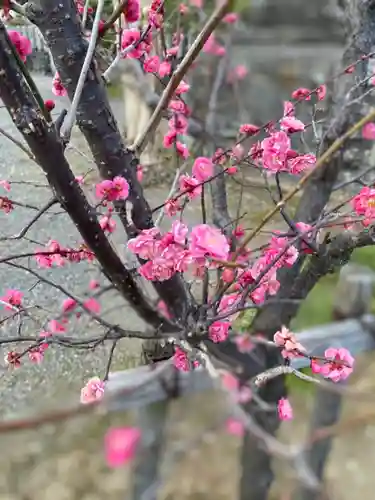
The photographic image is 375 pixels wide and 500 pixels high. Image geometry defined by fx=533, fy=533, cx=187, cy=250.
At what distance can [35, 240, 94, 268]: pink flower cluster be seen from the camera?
74cm

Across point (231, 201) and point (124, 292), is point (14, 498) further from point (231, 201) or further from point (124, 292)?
point (231, 201)

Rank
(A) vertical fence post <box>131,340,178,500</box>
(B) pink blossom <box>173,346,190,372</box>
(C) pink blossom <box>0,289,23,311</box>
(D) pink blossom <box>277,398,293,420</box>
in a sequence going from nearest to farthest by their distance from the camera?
(A) vertical fence post <box>131,340,178,500</box>
(B) pink blossom <box>173,346,190,372</box>
(D) pink blossom <box>277,398,293,420</box>
(C) pink blossom <box>0,289,23,311</box>

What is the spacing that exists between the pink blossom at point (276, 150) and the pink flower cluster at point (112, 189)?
18 cm

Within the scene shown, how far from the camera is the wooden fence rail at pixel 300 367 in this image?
0.46 meters

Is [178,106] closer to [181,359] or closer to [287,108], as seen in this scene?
[287,108]

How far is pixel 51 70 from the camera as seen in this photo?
685mm

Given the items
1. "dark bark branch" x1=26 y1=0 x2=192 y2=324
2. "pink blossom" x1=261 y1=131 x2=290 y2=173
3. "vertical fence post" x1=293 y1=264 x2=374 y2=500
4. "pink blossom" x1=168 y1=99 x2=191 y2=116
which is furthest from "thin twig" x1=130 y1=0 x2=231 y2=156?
"vertical fence post" x1=293 y1=264 x2=374 y2=500

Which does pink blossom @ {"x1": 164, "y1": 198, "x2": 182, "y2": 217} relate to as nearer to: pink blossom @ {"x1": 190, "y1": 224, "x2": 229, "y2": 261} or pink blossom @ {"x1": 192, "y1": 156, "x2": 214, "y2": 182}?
pink blossom @ {"x1": 192, "y1": 156, "x2": 214, "y2": 182}

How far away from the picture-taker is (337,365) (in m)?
0.69

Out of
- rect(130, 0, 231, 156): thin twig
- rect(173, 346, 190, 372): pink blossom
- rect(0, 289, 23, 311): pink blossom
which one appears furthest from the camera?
rect(0, 289, 23, 311): pink blossom

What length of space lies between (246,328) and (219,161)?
0.27 metres

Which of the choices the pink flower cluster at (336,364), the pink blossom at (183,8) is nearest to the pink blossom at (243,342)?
the pink flower cluster at (336,364)

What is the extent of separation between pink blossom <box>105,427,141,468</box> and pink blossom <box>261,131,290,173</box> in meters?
0.38

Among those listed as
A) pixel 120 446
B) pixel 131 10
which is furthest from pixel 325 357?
pixel 131 10
